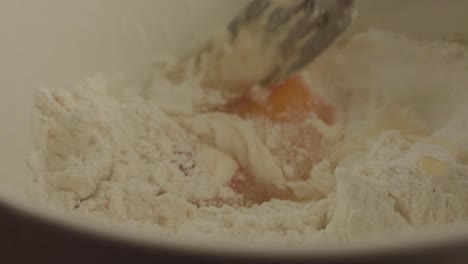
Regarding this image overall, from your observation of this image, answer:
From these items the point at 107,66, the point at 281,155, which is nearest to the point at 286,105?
the point at 281,155

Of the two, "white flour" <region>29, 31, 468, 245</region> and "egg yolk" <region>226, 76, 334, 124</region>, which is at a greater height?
"egg yolk" <region>226, 76, 334, 124</region>

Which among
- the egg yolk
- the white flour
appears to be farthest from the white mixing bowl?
the egg yolk

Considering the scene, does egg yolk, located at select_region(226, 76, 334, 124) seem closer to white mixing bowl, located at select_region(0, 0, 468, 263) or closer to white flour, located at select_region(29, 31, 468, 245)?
white flour, located at select_region(29, 31, 468, 245)

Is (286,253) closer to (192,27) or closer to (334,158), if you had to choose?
(334,158)

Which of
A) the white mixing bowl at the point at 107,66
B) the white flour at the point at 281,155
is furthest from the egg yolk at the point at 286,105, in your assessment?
the white mixing bowl at the point at 107,66

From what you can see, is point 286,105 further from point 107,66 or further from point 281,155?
point 107,66

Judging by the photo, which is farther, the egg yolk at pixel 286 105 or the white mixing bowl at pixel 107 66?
the egg yolk at pixel 286 105

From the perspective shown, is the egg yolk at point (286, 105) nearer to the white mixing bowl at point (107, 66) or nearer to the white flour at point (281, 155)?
the white flour at point (281, 155)

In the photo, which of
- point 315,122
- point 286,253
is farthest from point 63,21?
point 286,253
